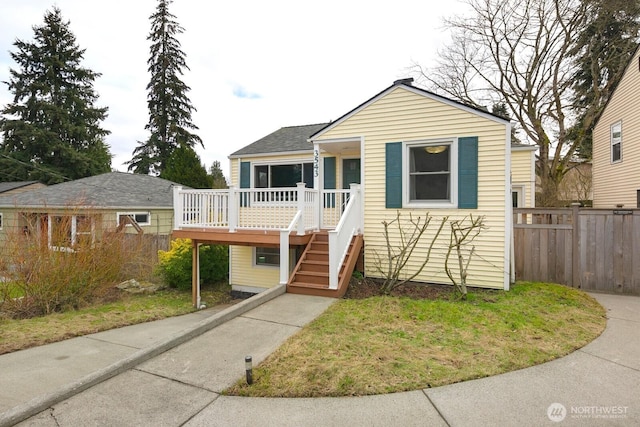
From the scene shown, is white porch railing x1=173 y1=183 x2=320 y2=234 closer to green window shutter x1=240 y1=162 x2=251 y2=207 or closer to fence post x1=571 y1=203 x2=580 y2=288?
green window shutter x1=240 y1=162 x2=251 y2=207

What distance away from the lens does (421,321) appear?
16.6 ft

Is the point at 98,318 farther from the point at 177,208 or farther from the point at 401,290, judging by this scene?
the point at 401,290

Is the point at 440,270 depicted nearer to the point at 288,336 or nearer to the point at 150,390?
the point at 288,336

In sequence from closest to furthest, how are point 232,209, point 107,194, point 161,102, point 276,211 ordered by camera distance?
point 232,209, point 276,211, point 107,194, point 161,102

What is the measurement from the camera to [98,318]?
6773 millimetres

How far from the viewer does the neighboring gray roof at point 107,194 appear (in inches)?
582

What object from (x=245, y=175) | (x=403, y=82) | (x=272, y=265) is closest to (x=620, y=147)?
(x=403, y=82)

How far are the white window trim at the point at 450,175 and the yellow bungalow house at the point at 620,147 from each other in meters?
9.33

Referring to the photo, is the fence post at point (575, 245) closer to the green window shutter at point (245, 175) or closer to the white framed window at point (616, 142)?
the white framed window at point (616, 142)

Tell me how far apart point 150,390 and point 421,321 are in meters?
3.68

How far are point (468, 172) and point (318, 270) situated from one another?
3903 mm

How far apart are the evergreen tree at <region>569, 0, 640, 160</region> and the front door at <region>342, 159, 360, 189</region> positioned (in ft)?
43.3

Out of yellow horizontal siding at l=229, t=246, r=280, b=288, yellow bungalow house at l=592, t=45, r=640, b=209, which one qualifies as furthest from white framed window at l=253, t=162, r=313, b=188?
yellow bungalow house at l=592, t=45, r=640, b=209

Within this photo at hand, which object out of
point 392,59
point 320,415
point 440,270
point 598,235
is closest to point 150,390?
point 320,415
